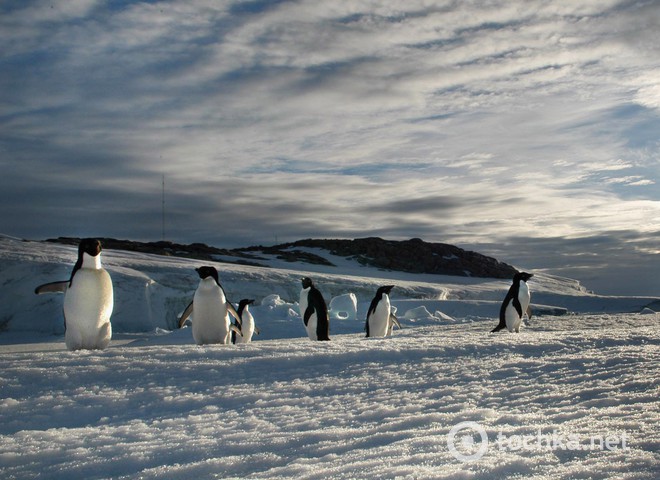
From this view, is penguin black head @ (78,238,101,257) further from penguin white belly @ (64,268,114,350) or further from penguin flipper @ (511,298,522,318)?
penguin flipper @ (511,298,522,318)

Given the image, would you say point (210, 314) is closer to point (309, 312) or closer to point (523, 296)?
point (309, 312)

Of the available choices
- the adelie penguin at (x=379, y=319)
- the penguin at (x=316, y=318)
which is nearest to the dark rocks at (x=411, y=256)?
the adelie penguin at (x=379, y=319)

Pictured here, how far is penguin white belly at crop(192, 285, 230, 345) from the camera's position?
5414 millimetres

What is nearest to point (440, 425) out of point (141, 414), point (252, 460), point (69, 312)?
point (252, 460)

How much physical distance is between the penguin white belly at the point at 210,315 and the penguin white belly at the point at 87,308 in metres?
1.21

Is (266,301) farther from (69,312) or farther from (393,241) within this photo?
(393,241)

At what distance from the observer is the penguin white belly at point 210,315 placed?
5414 mm

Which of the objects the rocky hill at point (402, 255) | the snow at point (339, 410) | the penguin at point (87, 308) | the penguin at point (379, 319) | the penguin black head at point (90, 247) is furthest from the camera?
the rocky hill at point (402, 255)

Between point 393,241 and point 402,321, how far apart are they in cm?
2254

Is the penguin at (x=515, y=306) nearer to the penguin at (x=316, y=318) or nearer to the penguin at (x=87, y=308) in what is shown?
the penguin at (x=316, y=318)

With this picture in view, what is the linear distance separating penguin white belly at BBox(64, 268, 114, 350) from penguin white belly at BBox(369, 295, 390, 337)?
6.23 m


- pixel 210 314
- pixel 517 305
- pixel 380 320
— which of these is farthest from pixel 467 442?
pixel 517 305

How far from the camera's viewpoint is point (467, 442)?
72.1 inches

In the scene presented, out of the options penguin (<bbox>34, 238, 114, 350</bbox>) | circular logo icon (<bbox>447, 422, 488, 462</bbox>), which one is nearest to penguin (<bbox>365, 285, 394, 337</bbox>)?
penguin (<bbox>34, 238, 114, 350</bbox>)
